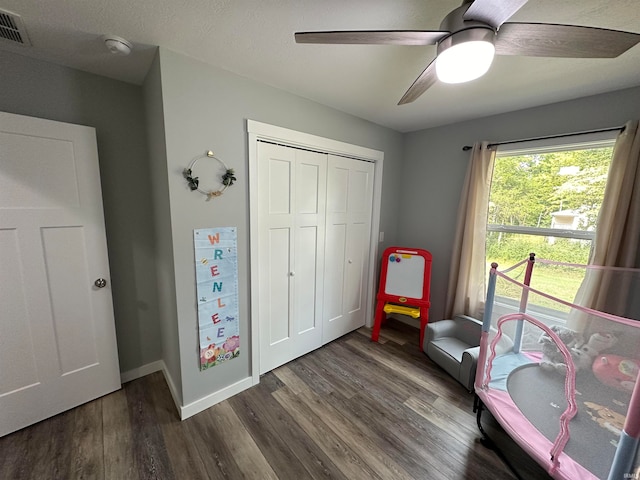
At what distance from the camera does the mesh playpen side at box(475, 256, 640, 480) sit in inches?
37.0

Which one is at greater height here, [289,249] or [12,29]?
[12,29]

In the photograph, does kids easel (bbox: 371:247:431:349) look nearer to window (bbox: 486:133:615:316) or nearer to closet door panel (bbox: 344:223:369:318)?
closet door panel (bbox: 344:223:369:318)

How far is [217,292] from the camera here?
1.76m

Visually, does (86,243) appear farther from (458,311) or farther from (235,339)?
(458,311)

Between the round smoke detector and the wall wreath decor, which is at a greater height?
the round smoke detector

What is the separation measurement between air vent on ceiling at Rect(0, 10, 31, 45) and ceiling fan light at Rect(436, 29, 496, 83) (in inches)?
77.4

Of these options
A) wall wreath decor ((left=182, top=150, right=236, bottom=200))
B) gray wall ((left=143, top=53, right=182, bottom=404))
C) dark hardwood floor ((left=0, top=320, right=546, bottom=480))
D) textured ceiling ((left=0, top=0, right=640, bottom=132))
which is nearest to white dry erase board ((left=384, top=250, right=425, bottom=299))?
dark hardwood floor ((left=0, top=320, right=546, bottom=480))

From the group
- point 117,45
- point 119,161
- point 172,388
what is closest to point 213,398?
point 172,388

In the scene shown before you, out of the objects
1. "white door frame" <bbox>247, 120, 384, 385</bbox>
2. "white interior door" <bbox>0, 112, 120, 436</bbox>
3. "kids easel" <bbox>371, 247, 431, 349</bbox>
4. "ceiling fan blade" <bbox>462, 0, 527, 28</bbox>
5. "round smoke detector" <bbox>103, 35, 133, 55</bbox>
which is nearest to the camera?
"ceiling fan blade" <bbox>462, 0, 527, 28</bbox>

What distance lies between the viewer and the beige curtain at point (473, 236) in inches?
94.3

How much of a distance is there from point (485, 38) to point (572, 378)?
1.45 metres

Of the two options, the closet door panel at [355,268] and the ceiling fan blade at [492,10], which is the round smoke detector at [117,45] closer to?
the ceiling fan blade at [492,10]

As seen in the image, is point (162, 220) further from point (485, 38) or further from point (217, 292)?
point (485, 38)

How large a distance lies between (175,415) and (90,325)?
2.99 feet
